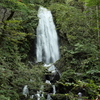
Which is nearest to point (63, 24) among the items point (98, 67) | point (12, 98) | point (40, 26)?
point (40, 26)

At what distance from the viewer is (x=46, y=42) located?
1275 centimetres

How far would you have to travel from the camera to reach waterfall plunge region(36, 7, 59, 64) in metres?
11.8

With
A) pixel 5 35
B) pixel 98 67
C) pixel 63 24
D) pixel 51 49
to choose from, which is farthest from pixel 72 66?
pixel 5 35

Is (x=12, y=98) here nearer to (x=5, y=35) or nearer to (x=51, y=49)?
(x=5, y=35)

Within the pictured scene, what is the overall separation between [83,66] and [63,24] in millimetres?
5186

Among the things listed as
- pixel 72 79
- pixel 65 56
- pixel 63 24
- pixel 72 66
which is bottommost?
pixel 72 79

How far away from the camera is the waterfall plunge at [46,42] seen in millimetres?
11843

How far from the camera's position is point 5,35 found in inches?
167

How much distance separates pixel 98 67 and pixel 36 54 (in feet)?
19.8

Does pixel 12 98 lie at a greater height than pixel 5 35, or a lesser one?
lesser

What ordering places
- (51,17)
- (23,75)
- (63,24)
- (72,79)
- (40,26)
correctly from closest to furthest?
(23,75), (72,79), (63,24), (40,26), (51,17)

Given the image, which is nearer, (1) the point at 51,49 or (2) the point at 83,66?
(2) the point at 83,66

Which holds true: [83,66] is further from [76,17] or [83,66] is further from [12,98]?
[12,98]

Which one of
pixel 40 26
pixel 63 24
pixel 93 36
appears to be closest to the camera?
pixel 93 36
